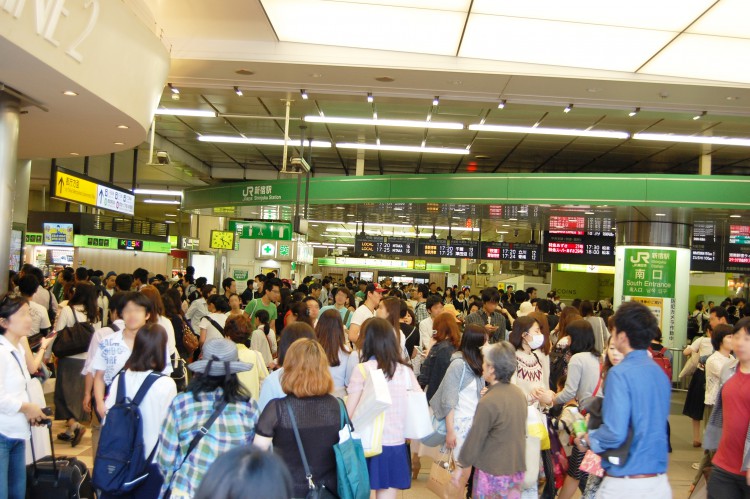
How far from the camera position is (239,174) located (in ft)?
66.9

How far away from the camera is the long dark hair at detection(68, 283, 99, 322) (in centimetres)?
704

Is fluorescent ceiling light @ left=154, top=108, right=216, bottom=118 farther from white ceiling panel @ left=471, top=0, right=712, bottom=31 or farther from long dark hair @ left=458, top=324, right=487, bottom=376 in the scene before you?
long dark hair @ left=458, top=324, right=487, bottom=376

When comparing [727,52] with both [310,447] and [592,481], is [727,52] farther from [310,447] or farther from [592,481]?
[310,447]

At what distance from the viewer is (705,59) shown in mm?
7871

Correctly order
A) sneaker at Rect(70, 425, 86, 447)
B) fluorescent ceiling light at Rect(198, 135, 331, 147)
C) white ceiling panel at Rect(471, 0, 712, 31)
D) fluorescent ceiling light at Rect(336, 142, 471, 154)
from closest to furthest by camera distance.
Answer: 1. white ceiling panel at Rect(471, 0, 712, 31)
2. sneaker at Rect(70, 425, 86, 447)
3. fluorescent ceiling light at Rect(336, 142, 471, 154)
4. fluorescent ceiling light at Rect(198, 135, 331, 147)

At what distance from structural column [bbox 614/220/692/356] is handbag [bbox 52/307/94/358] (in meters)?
10.3

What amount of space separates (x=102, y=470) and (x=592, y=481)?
2.76 m

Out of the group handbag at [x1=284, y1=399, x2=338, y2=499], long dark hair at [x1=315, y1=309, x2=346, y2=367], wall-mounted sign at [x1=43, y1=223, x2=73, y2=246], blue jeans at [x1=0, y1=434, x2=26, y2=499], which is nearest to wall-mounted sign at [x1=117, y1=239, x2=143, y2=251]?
wall-mounted sign at [x1=43, y1=223, x2=73, y2=246]

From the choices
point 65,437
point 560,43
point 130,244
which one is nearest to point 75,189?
point 65,437

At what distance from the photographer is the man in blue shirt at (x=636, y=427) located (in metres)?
3.38

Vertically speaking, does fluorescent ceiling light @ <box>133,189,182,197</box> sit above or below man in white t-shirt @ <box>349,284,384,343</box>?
above

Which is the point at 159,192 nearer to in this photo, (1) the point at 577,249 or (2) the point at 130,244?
(2) the point at 130,244

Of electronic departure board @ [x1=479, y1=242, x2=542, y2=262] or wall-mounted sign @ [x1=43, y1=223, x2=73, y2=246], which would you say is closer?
electronic departure board @ [x1=479, y1=242, x2=542, y2=262]

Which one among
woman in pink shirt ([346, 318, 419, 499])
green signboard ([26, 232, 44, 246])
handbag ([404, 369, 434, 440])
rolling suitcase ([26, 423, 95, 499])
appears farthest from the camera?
green signboard ([26, 232, 44, 246])
